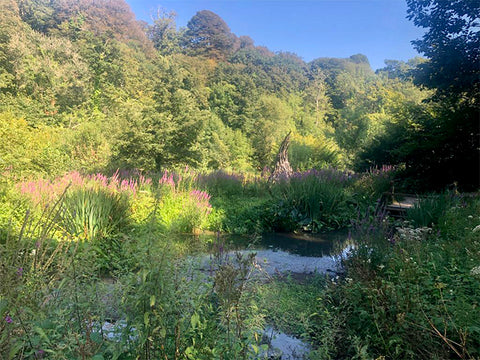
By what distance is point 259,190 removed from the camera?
8.59 meters

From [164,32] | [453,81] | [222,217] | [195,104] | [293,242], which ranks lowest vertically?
[293,242]

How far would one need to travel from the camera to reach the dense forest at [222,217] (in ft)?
4.37

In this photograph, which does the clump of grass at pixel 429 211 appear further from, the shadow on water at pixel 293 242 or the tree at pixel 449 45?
the tree at pixel 449 45

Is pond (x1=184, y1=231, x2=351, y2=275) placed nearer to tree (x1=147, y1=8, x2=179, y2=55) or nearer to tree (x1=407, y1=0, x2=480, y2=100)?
tree (x1=407, y1=0, x2=480, y2=100)

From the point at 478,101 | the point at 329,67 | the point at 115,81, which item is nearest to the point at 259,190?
the point at 478,101

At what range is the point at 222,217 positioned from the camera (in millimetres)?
6133

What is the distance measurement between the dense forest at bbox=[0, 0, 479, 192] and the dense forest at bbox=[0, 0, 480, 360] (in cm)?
10

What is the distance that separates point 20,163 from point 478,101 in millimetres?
12199

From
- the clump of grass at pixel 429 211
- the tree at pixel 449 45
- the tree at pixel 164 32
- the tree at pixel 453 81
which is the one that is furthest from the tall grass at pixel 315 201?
the tree at pixel 164 32

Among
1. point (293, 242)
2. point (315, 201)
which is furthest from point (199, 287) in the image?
point (315, 201)

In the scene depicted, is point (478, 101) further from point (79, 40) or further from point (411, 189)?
point (79, 40)

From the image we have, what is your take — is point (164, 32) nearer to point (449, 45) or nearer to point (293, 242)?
point (449, 45)

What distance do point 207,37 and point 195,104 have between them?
1095 inches

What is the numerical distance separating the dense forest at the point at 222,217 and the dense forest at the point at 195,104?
10 centimetres
